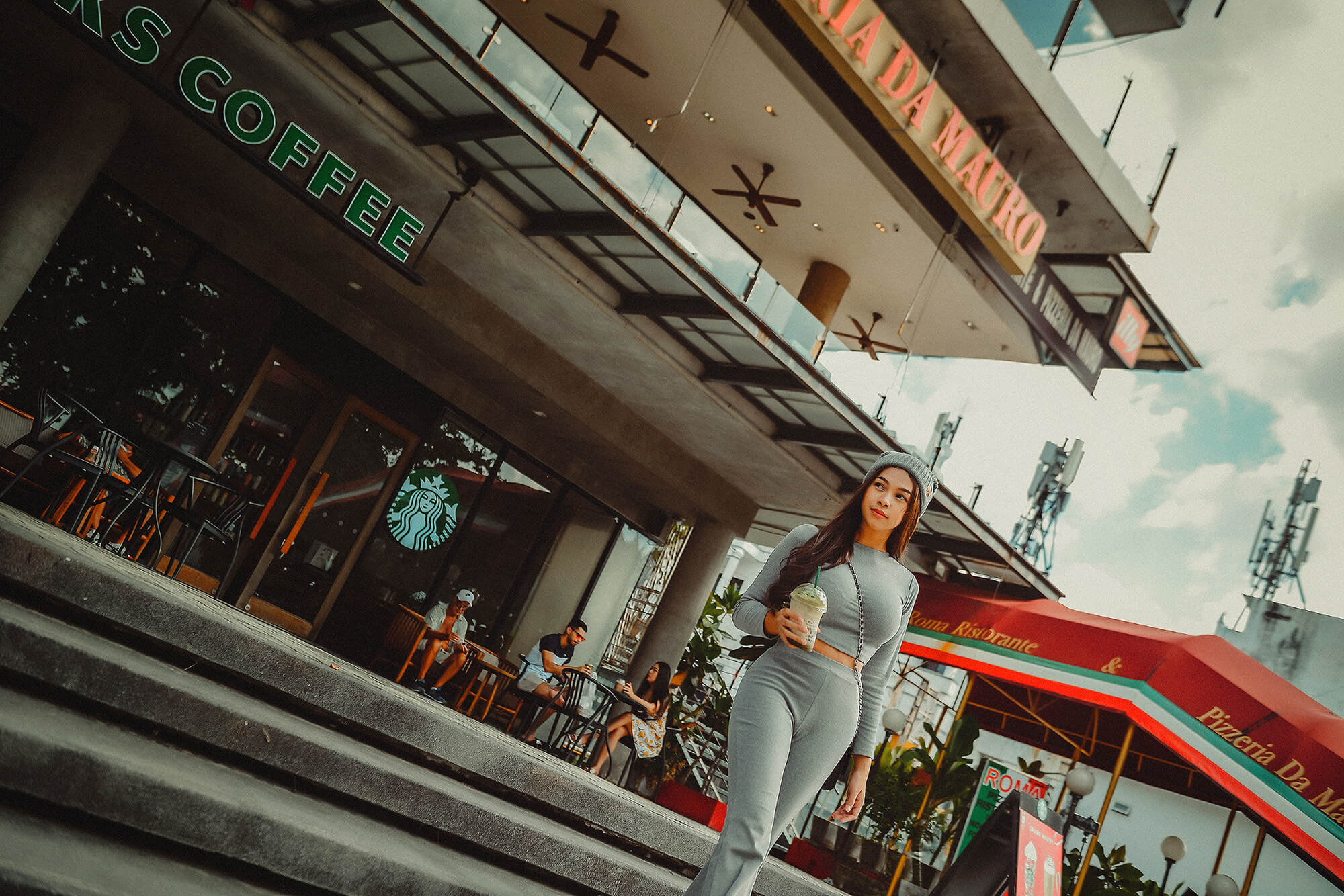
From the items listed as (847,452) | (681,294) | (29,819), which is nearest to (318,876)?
(29,819)

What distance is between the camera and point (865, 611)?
2547 millimetres

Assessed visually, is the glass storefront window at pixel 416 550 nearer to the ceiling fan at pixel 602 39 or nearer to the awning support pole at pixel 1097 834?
the ceiling fan at pixel 602 39

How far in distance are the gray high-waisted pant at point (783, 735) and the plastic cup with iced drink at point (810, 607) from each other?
0.33 ft

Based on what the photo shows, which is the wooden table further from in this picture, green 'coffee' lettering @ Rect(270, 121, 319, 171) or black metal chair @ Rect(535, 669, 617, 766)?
green 'coffee' lettering @ Rect(270, 121, 319, 171)

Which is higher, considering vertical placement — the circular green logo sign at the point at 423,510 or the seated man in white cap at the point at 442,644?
the circular green logo sign at the point at 423,510

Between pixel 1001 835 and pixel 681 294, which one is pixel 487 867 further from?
pixel 681 294

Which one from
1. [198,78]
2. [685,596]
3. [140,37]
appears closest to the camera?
[140,37]

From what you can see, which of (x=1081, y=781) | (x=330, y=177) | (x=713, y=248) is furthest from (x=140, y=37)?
(x=1081, y=781)

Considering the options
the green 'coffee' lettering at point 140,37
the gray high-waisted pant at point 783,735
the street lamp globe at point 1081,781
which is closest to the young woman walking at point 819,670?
the gray high-waisted pant at point 783,735

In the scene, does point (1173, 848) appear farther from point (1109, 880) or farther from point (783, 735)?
point (783, 735)

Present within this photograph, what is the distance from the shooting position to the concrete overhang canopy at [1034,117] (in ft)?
38.9

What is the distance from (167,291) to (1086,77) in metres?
14.7

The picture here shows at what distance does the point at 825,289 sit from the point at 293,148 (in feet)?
32.5

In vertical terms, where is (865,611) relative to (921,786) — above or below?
above
